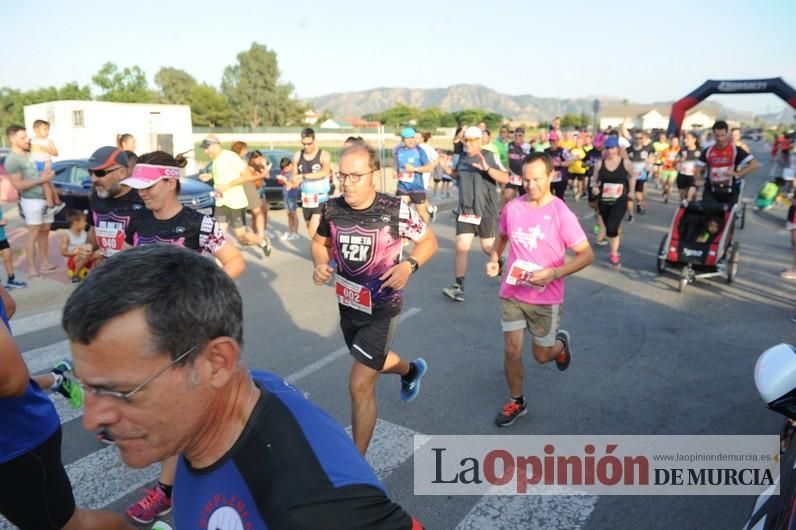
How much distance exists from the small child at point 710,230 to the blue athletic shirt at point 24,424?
788 centimetres

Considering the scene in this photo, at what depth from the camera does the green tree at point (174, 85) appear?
93812 millimetres

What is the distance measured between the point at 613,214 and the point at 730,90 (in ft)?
71.0

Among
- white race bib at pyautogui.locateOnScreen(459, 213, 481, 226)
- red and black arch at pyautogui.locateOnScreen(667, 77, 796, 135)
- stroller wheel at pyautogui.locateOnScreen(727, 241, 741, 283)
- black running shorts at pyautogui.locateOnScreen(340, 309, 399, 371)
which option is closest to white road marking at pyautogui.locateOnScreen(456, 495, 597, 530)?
black running shorts at pyautogui.locateOnScreen(340, 309, 399, 371)

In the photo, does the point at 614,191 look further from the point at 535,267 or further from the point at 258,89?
the point at 258,89

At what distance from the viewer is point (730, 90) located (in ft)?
84.4

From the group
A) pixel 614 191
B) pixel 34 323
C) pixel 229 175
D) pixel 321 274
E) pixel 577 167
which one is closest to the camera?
pixel 321 274

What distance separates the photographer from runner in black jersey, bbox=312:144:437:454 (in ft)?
12.0

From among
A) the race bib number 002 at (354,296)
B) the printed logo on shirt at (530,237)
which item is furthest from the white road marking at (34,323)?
the printed logo on shirt at (530,237)

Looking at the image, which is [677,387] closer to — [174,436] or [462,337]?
[462,337]

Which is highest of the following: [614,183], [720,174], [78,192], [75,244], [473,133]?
[473,133]

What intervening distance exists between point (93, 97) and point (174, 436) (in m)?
75.0

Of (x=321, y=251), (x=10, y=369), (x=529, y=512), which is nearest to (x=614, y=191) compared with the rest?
(x=321, y=251)

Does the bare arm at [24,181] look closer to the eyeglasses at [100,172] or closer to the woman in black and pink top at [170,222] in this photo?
the eyeglasses at [100,172]

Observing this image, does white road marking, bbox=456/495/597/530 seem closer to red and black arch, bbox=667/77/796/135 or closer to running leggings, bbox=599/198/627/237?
running leggings, bbox=599/198/627/237
